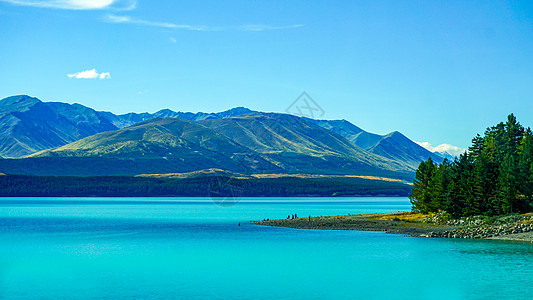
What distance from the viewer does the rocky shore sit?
2945 inches

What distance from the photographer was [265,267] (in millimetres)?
56906

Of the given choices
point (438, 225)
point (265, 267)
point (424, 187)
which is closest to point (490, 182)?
point (438, 225)

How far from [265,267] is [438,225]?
1709 inches

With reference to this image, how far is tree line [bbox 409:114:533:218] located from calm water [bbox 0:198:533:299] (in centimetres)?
1489

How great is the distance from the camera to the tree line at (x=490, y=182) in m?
83.8

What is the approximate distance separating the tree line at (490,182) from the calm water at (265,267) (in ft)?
48.9

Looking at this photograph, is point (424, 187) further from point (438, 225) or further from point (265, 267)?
point (265, 267)

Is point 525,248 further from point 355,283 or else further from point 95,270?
point 95,270

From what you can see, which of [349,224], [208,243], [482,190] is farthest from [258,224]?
[482,190]

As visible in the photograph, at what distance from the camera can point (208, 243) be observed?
257 ft

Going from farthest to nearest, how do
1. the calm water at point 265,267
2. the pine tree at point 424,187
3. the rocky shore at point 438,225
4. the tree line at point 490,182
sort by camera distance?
1. the pine tree at point 424,187
2. the tree line at point 490,182
3. the rocky shore at point 438,225
4. the calm water at point 265,267

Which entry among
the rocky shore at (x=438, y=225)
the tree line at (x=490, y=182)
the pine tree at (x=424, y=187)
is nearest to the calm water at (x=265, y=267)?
the rocky shore at (x=438, y=225)

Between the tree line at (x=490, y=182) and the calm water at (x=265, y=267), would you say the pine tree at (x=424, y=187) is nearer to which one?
the tree line at (x=490, y=182)

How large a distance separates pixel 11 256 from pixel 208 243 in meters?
24.6
